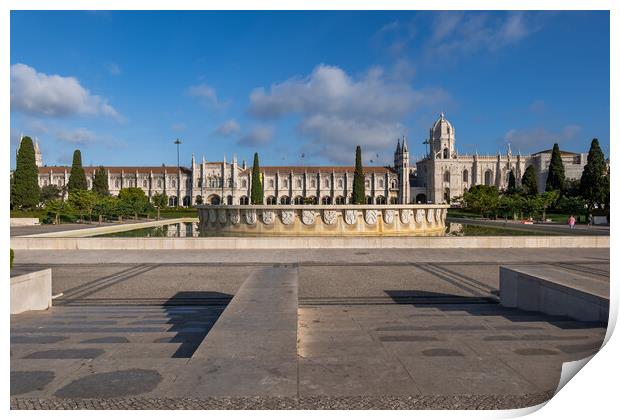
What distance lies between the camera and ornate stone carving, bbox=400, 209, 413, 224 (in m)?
20.2

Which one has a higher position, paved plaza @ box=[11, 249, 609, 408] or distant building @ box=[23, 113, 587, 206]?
distant building @ box=[23, 113, 587, 206]

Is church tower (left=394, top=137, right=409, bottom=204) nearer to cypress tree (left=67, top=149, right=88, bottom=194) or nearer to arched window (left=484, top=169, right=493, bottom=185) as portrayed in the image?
arched window (left=484, top=169, right=493, bottom=185)

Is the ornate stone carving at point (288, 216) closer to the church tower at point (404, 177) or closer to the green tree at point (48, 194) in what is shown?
the green tree at point (48, 194)

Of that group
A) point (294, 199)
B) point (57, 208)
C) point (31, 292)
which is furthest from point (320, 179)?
point (31, 292)

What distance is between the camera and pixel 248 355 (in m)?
3.11

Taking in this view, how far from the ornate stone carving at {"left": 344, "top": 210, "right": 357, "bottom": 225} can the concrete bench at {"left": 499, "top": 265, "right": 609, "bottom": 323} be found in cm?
1240

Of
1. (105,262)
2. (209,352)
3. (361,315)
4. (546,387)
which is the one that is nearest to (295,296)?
(361,315)

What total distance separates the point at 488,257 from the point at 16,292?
1058 cm

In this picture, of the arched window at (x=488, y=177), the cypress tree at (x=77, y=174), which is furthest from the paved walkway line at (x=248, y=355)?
the arched window at (x=488, y=177)

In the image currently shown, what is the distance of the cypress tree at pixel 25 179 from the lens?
38.6m

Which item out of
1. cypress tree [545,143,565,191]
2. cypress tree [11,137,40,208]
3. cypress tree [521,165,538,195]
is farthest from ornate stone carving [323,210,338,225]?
cypress tree [521,165,538,195]
